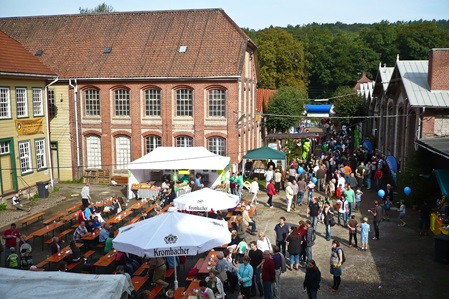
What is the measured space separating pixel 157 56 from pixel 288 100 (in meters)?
15.1

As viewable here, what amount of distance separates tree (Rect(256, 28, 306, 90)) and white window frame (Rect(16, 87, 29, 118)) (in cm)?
3951

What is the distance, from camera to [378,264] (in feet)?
47.4

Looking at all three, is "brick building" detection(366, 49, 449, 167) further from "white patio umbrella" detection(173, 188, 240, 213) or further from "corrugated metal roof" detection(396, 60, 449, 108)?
"white patio umbrella" detection(173, 188, 240, 213)

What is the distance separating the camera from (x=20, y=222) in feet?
65.3

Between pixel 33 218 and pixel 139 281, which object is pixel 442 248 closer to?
pixel 139 281

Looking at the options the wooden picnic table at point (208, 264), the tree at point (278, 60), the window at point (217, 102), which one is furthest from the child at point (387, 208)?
the tree at point (278, 60)

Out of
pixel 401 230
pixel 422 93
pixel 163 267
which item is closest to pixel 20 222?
pixel 163 267

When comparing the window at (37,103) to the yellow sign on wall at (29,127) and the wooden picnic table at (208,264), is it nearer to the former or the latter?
the yellow sign on wall at (29,127)

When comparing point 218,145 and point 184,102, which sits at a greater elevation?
point 184,102

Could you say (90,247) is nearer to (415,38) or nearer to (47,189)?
(47,189)

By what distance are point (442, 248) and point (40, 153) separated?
21.6m

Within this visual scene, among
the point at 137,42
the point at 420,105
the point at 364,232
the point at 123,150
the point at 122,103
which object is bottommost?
the point at 364,232

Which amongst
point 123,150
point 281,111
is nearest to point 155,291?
point 123,150

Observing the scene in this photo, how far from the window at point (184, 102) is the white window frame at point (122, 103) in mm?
3349
